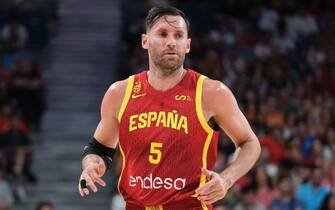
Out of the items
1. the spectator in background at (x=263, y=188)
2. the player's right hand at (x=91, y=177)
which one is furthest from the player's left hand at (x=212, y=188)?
the spectator in background at (x=263, y=188)

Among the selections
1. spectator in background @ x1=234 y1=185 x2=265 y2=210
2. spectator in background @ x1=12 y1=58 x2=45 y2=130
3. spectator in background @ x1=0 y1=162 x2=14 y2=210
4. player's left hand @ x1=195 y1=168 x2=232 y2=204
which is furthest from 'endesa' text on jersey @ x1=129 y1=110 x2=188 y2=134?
spectator in background @ x1=12 y1=58 x2=45 y2=130

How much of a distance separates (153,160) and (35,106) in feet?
37.5

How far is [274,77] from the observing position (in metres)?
16.5

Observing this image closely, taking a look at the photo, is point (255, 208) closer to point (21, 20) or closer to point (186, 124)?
point (186, 124)

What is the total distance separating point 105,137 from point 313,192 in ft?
24.4

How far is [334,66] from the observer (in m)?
17.8

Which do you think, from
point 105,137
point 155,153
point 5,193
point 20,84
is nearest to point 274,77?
point 20,84

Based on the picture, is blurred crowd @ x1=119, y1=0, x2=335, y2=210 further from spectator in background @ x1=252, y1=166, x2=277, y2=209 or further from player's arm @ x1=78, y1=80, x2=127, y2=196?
player's arm @ x1=78, y1=80, x2=127, y2=196

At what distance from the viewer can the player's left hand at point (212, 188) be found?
14.3 feet

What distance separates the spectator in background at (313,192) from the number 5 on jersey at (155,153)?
24.4 ft

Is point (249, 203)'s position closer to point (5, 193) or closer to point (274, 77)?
point (5, 193)

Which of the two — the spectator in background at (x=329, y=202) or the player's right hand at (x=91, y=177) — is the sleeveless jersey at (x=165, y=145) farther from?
the spectator in background at (x=329, y=202)

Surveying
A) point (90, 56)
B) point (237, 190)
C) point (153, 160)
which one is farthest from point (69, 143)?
point (153, 160)

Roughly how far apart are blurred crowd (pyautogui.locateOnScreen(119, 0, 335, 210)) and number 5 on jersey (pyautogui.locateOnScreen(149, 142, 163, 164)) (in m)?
6.12
